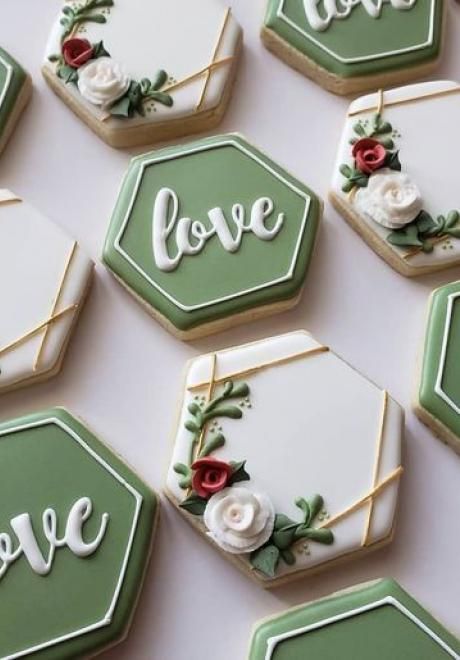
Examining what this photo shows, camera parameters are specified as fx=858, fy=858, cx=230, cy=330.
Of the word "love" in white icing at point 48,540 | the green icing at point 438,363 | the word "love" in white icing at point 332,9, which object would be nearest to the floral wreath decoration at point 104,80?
the word "love" in white icing at point 332,9

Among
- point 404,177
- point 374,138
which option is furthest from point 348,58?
point 404,177

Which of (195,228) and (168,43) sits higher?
(168,43)

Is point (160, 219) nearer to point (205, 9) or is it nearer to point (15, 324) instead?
point (15, 324)

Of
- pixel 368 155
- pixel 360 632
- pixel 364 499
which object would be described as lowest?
pixel 360 632

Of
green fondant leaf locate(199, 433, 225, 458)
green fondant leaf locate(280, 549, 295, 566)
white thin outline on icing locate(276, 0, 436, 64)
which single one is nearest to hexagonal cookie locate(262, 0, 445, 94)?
white thin outline on icing locate(276, 0, 436, 64)

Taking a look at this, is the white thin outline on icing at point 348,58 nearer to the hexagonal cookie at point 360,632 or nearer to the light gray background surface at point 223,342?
the light gray background surface at point 223,342

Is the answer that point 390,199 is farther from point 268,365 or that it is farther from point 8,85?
point 8,85

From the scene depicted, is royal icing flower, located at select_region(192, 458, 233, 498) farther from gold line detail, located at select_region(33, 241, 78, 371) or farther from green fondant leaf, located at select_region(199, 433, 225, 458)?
gold line detail, located at select_region(33, 241, 78, 371)
